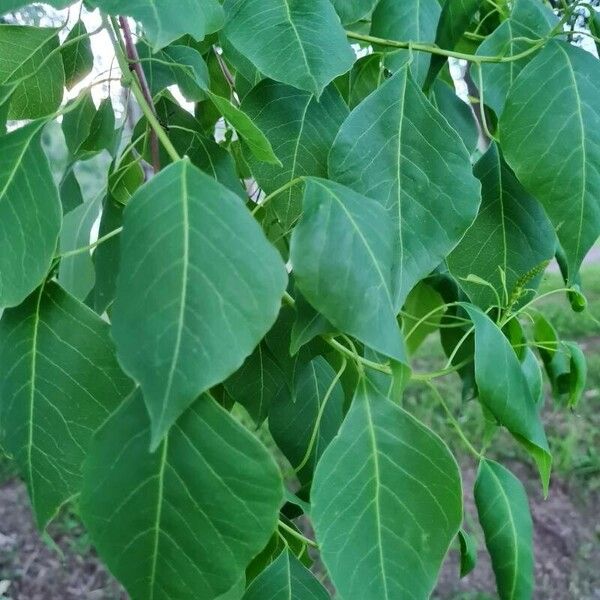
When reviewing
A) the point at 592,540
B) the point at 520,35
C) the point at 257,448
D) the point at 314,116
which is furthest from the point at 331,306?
the point at 592,540

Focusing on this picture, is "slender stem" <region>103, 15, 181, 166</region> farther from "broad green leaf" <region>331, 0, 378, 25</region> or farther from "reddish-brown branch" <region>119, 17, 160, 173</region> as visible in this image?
"broad green leaf" <region>331, 0, 378, 25</region>

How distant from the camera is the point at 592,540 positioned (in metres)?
1.84

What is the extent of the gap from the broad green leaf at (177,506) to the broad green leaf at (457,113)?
0.33 metres

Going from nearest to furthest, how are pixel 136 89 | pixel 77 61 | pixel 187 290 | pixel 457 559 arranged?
pixel 187 290
pixel 136 89
pixel 77 61
pixel 457 559

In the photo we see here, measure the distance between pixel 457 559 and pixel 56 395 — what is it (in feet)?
5.45

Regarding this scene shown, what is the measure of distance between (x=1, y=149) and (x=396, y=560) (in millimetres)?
320

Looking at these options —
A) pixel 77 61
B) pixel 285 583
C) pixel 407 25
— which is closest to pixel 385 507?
pixel 285 583

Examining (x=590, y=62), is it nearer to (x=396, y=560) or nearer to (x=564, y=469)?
(x=396, y=560)

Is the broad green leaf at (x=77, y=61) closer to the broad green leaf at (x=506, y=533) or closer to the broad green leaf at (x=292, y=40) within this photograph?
the broad green leaf at (x=292, y=40)

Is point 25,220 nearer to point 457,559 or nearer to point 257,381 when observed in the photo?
point 257,381

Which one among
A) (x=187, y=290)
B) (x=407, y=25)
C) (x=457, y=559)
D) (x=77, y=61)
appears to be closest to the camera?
(x=187, y=290)

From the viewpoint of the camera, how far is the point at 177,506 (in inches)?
13.1

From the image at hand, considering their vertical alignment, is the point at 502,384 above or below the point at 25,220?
below

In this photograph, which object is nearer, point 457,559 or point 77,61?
point 77,61
